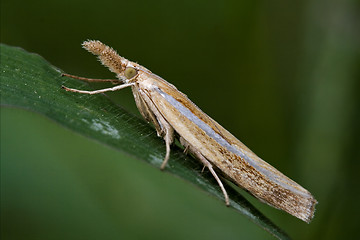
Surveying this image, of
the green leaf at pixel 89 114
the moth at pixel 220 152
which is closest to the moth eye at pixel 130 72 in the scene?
the moth at pixel 220 152

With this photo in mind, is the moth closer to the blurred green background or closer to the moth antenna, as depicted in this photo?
the moth antenna

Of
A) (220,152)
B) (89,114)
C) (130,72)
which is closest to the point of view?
(89,114)

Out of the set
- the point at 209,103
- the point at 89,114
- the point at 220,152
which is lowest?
the point at 209,103

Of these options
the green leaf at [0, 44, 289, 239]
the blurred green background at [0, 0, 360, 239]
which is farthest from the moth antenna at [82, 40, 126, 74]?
the blurred green background at [0, 0, 360, 239]

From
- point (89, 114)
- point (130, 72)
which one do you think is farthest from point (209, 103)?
point (89, 114)

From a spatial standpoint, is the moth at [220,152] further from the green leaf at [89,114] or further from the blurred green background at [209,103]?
the blurred green background at [209,103]

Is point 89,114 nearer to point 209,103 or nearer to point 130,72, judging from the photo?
point 130,72
